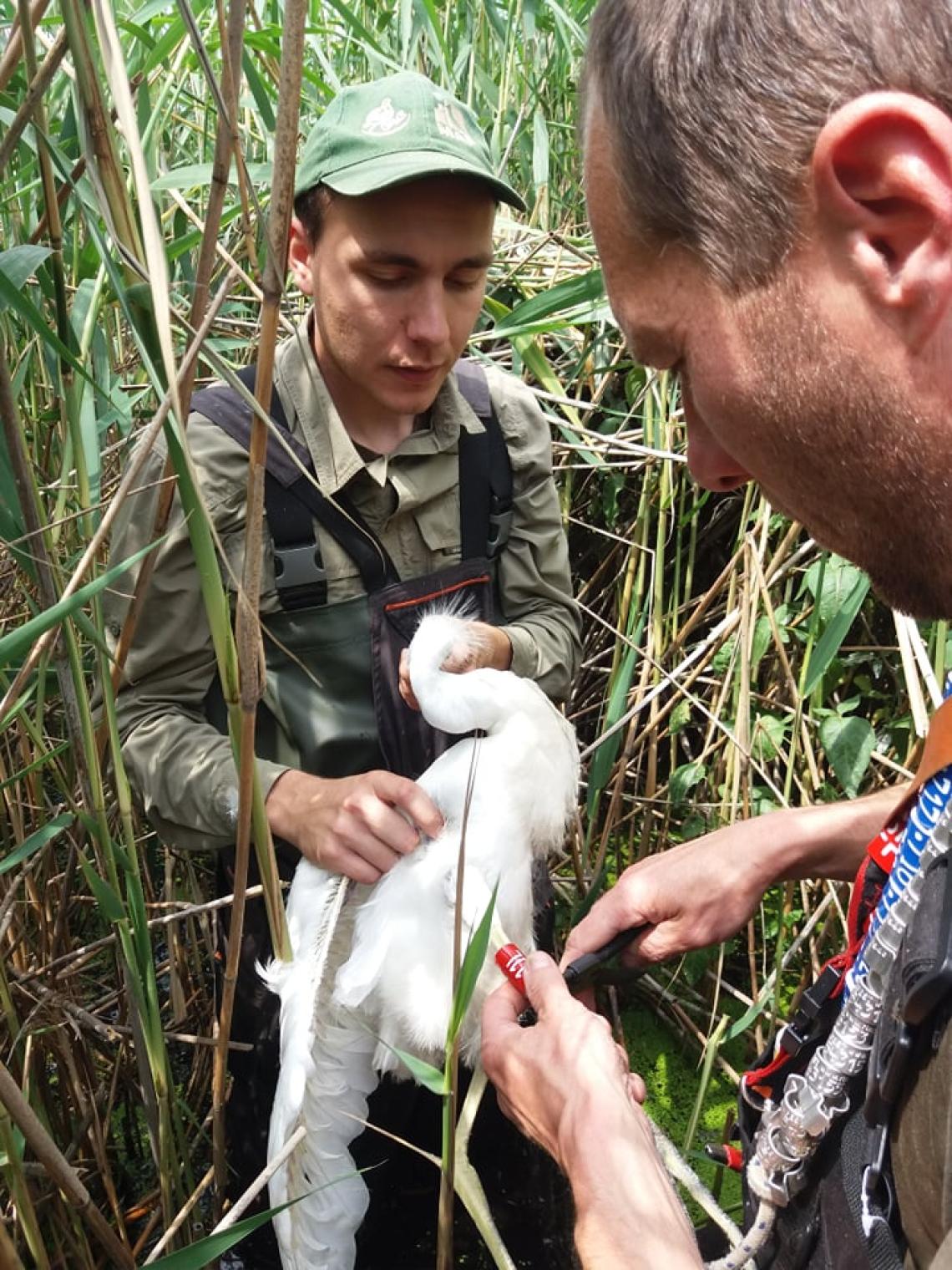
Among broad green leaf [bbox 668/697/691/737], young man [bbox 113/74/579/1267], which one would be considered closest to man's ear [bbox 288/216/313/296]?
young man [bbox 113/74/579/1267]

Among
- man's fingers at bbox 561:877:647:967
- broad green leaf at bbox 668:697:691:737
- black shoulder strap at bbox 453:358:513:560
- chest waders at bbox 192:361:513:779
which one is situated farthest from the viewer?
broad green leaf at bbox 668:697:691:737

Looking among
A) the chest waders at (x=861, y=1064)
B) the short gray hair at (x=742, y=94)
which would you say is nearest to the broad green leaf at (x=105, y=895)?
the chest waders at (x=861, y=1064)

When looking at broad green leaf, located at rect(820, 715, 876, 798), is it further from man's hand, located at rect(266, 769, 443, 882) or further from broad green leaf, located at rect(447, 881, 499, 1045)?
broad green leaf, located at rect(447, 881, 499, 1045)

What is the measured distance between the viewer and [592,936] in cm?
139

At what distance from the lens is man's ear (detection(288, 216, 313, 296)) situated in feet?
5.75

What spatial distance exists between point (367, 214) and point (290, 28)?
0.83 m

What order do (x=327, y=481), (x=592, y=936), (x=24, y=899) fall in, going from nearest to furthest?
(x=592, y=936), (x=327, y=481), (x=24, y=899)

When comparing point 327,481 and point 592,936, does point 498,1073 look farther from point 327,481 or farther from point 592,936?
point 327,481

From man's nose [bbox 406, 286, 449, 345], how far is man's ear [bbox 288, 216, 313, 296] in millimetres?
234

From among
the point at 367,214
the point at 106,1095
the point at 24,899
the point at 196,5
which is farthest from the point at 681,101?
the point at 106,1095

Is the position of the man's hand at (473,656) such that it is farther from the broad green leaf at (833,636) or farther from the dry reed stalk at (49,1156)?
the dry reed stalk at (49,1156)

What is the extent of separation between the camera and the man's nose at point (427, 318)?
1.60m

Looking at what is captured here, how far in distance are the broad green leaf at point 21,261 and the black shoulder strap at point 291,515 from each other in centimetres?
57

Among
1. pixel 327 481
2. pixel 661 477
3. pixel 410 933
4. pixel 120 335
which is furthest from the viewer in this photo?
pixel 661 477
